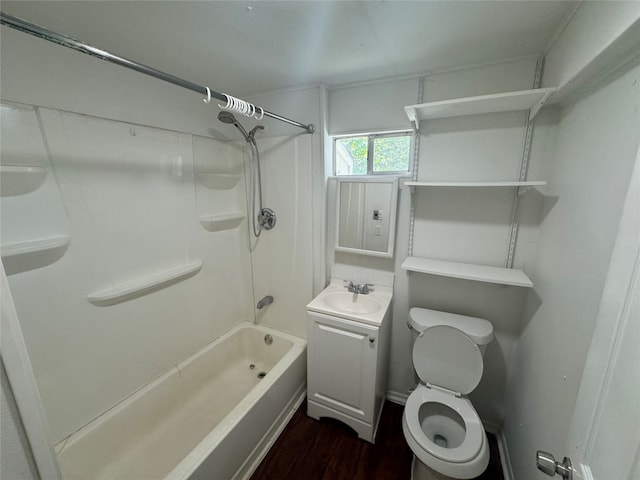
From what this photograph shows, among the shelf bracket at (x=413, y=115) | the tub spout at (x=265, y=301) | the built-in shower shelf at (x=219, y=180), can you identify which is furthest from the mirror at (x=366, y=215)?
the built-in shower shelf at (x=219, y=180)

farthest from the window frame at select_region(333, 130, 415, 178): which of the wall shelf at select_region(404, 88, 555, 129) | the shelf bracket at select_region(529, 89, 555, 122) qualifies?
the shelf bracket at select_region(529, 89, 555, 122)

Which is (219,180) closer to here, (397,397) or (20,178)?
(20,178)

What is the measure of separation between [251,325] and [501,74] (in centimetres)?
260

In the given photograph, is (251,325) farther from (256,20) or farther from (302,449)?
(256,20)

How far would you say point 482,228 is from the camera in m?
1.56

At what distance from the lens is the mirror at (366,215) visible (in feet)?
5.74

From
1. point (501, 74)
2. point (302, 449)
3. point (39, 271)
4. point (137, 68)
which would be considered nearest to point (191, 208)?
point (39, 271)

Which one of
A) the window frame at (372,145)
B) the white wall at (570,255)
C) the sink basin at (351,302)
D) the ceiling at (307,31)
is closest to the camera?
the white wall at (570,255)

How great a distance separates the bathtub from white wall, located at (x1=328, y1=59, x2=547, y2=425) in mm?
1081

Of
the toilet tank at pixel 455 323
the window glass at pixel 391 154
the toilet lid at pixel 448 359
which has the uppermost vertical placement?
the window glass at pixel 391 154

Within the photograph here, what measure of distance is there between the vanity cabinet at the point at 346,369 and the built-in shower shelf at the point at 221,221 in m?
1.02

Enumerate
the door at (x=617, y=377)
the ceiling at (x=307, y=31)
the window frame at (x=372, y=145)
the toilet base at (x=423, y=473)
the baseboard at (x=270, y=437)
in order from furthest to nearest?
the window frame at (x=372, y=145) < the baseboard at (x=270, y=437) < the toilet base at (x=423, y=473) < the ceiling at (x=307, y=31) < the door at (x=617, y=377)

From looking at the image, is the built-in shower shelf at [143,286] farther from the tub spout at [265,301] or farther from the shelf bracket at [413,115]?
the shelf bracket at [413,115]

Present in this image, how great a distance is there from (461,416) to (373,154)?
68.0 inches
